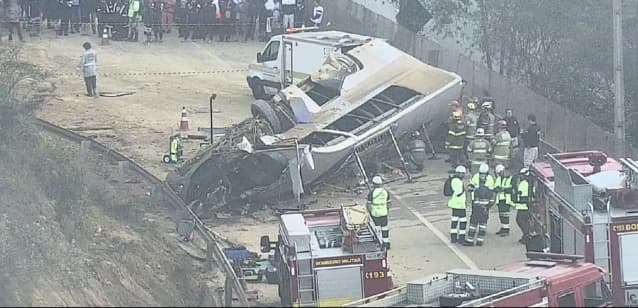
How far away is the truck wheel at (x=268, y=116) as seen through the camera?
79.6 ft

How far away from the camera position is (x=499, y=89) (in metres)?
29.0

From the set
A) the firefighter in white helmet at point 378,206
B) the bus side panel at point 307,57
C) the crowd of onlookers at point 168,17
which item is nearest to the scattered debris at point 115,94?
the bus side panel at point 307,57

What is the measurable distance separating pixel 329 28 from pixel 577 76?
1096 centimetres

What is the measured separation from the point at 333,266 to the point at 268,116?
867 centimetres

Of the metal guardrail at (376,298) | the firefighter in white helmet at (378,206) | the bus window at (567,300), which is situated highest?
the firefighter in white helmet at (378,206)

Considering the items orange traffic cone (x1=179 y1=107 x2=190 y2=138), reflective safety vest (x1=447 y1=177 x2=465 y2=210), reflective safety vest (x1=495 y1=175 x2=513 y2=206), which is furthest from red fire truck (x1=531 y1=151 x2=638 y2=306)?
orange traffic cone (x1=179 y1=107 x2=190 y2=138)

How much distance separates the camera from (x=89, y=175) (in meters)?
22.6

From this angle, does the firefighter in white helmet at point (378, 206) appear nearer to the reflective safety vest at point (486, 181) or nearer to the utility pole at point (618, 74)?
the reflective safety vest at point (486, 181)

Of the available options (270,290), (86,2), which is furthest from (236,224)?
(86,2)

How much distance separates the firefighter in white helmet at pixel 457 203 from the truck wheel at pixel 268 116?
4.66m

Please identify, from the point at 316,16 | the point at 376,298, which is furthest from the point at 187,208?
the point at 316,16

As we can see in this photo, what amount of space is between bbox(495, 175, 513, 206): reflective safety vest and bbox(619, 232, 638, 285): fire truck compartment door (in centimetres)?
435

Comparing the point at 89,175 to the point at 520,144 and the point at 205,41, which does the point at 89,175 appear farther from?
the point at 205,41

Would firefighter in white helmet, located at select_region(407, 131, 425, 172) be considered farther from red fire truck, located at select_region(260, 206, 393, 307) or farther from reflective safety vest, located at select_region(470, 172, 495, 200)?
red fire truck, located at select_region(260, 206, 393, 307)
